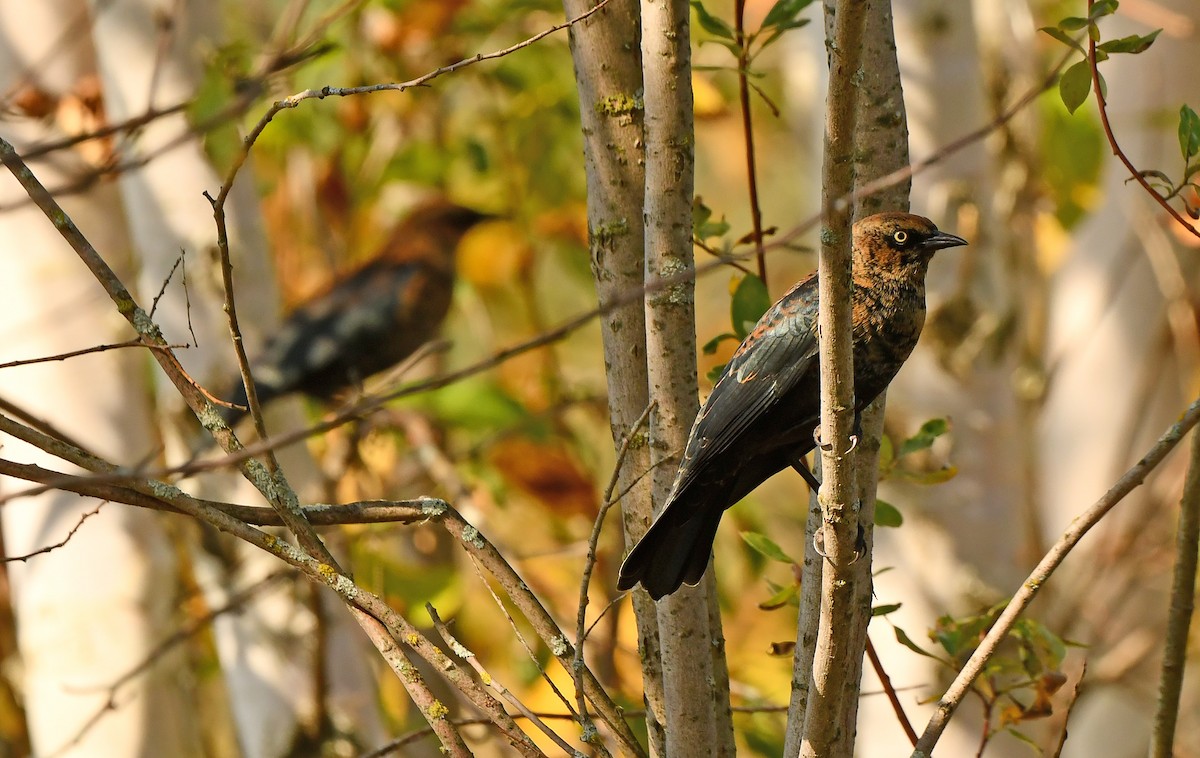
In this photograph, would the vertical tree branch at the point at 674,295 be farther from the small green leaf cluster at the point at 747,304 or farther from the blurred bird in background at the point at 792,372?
the small green leaf cluster at the point at 747,304

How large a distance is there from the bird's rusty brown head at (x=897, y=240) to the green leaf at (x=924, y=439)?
1.30ft

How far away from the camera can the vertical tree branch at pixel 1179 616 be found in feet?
6.06

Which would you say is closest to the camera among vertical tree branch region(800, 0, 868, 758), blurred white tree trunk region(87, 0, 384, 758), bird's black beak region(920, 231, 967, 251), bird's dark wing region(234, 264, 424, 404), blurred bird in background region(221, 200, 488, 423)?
vertical tree branch region(800, 0, 868, 758)

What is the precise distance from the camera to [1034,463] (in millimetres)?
5305

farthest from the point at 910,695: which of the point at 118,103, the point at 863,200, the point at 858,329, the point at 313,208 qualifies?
the point at 313,208

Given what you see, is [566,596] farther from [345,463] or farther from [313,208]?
[313,208]

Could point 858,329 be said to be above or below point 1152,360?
below

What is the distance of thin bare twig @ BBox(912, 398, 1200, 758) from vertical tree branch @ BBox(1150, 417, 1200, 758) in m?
0.28

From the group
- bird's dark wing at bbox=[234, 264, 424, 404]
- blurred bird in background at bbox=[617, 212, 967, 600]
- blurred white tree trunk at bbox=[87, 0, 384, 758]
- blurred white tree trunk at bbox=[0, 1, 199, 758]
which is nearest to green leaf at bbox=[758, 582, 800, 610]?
blurred bird in background at bbox=[617, 212, 967, 600]

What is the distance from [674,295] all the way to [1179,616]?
998 millimetres

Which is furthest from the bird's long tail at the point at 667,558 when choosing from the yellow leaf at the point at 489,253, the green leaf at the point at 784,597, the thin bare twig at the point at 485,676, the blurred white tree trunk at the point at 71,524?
the yellow leaf at the point at 489,253

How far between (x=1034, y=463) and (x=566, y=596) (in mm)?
2173

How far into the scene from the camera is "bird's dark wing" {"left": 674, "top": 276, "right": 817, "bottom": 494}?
2225 mm

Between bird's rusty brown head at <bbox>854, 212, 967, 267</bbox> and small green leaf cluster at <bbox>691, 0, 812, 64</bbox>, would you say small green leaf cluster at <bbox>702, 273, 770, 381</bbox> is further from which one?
small green leaf cluster at <bbox>691, 0, 812, 64</bbox>
